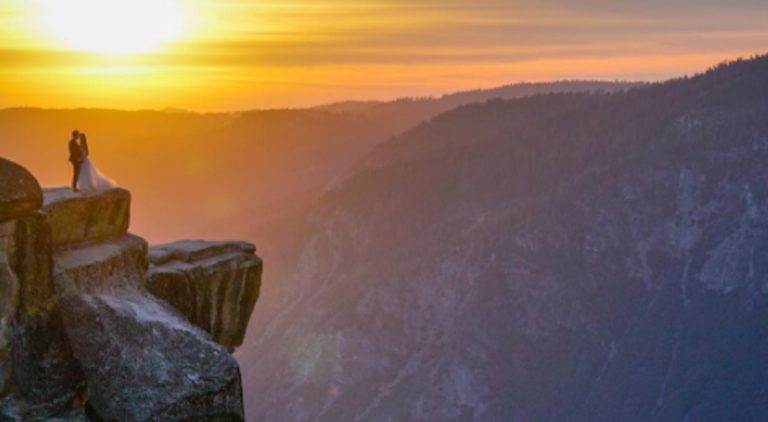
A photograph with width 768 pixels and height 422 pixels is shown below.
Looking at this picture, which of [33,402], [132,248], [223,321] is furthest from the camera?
[223,321]

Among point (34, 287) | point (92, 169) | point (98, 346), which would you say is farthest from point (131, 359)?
point (92, 169)

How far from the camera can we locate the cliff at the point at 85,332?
30.2 metres

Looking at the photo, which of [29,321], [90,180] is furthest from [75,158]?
[29,321]

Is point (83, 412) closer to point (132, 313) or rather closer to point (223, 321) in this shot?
point (132, 313)

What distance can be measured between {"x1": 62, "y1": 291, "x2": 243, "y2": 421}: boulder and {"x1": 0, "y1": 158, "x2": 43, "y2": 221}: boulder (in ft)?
9.38

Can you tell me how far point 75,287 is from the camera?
32.3 m

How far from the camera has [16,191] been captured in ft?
100

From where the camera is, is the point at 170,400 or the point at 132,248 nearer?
the point at 170,400

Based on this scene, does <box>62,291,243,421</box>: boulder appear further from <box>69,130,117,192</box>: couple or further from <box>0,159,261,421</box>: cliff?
<box>69,130,117,192</box>: couple

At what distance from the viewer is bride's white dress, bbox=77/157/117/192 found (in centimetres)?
3588

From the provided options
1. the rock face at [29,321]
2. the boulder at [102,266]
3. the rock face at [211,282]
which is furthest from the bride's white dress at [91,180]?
the rock face at [29,321]

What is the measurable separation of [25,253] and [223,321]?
10.8 metres

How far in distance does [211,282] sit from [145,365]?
835 cm

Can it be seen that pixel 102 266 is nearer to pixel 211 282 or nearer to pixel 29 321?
pixel 29 321
